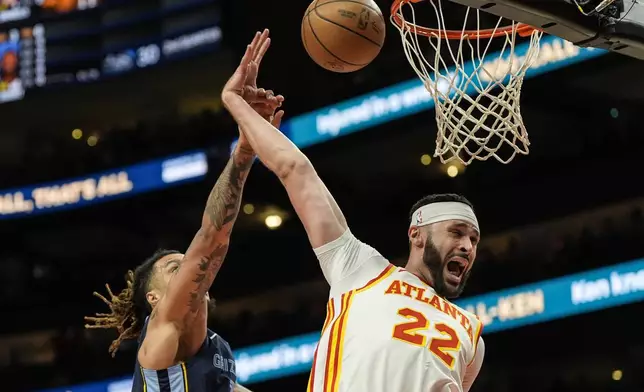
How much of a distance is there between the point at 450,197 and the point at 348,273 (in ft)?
1.59

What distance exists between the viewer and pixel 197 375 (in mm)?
3914

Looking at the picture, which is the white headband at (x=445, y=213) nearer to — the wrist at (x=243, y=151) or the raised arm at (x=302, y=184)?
the raised arm at (x=302, y=184)

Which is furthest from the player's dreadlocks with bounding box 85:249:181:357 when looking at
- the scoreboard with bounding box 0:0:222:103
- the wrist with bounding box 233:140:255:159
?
the scoreboard with bounding box 0:0:222:103

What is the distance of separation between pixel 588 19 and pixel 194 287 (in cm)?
175

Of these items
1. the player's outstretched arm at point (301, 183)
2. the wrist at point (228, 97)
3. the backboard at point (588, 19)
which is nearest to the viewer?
the player's outstretched arm at point (301, 183)

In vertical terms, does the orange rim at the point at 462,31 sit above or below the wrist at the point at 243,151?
above

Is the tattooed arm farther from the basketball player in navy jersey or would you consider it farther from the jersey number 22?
the jersey number 22

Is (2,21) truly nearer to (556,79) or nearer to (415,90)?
(415,90)

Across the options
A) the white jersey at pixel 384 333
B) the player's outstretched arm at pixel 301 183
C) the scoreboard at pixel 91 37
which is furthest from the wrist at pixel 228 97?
the scoreboard at pixel 91 37

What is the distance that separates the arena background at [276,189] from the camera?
38.9 feet

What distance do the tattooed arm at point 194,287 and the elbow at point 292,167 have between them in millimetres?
459

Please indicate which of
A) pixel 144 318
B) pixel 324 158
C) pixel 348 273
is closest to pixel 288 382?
pixel 324 158

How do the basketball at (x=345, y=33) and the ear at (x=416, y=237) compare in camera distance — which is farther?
the basketball at (x=345, y=33)

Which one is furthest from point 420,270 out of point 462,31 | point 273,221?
point 273,221
